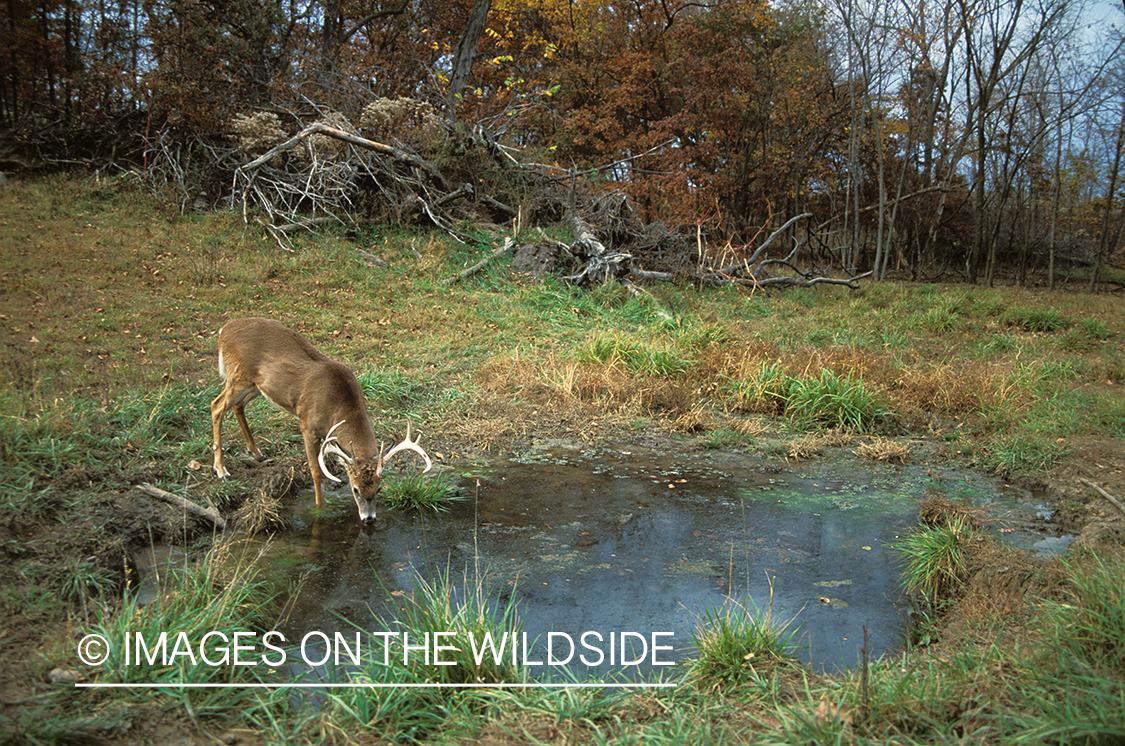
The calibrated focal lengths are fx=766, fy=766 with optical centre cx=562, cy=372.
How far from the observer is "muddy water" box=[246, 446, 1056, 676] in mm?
4246

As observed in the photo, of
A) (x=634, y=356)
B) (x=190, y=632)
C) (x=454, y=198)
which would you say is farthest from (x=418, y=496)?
(x=454, y=198)

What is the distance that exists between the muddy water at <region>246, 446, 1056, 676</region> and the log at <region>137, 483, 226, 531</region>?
0.49m

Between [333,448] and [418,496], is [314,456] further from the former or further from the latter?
[418,496]

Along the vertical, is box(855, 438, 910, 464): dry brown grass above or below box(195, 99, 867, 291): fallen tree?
below

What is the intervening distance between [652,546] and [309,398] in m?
2.73

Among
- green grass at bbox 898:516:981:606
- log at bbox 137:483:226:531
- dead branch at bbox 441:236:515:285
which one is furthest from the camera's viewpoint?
dead branch at bbox 441:236:515:285

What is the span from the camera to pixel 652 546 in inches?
208

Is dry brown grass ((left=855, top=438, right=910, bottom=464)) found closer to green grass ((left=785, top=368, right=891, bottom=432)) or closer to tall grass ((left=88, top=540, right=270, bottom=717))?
green grass ((left=785, top=368, right=891, bottom=432))

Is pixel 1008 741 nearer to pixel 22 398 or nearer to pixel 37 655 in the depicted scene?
pixel 37 655

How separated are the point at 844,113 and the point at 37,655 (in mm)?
24271

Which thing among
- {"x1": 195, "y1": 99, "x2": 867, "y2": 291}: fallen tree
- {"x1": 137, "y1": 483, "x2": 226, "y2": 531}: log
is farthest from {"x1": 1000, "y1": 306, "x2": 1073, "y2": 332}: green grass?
{"x1": 137, "y1": 483, "x2": 226, "y2": 531}: log

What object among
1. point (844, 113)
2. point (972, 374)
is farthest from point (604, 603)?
point (844, 113)

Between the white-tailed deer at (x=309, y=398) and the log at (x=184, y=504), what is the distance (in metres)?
0.61

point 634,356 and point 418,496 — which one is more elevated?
point 634,356
